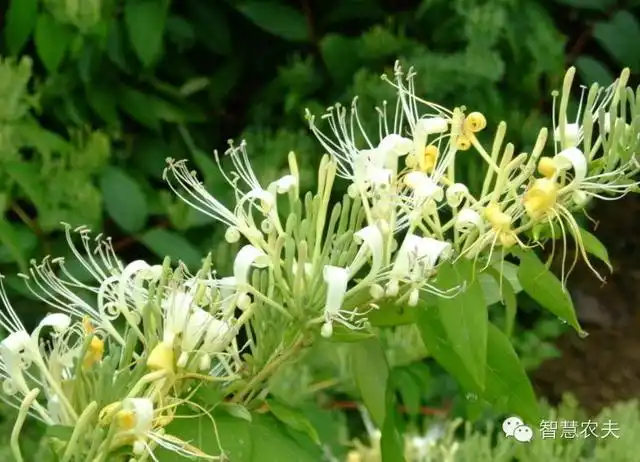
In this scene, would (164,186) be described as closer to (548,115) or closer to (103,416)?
(548,115)

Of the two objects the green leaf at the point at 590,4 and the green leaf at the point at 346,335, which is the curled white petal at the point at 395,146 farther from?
the green leaf at the point at 590,4

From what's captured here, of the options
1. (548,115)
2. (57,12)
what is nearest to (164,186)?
(57,12)

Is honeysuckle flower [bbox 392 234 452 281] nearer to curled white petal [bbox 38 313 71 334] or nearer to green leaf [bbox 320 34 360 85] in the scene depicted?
curled white petal [bbox 38 313 71 334]

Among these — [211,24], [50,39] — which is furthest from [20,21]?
[211,24]

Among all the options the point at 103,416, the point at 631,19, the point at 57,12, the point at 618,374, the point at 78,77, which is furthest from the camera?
the point at 618,374

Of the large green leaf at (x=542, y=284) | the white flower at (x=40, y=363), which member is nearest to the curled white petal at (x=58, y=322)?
the white flower at (x=40, y=363)

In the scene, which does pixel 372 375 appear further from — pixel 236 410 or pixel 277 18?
pixel 277 18
